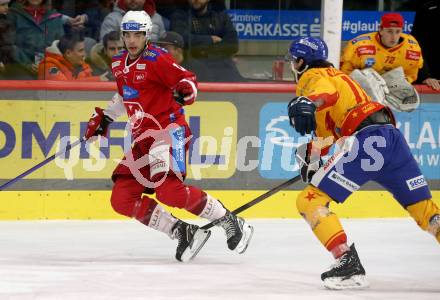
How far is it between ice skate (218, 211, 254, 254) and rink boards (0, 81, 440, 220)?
55.3 inches

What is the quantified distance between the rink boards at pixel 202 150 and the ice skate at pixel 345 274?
2.46 m

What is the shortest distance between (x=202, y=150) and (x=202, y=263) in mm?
1672

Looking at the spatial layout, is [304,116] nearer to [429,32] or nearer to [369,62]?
[369,62]

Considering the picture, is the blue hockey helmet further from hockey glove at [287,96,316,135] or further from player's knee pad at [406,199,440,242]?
player's knee pad at [406,199,440,242]

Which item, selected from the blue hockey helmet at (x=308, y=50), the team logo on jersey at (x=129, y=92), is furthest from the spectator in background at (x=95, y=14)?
the blue hockey helmet at (x=308, y=50)

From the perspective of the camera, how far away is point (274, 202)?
777 centimetres

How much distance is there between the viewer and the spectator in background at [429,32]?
8305mm

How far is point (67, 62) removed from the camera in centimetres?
761

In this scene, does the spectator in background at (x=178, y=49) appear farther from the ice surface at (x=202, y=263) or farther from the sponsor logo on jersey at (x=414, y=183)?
the sponsor logo on jersey at (x=414, y=183)

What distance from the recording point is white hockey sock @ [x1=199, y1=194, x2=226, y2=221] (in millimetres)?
6258

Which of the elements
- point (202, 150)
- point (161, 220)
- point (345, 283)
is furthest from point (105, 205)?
point (345, 283)

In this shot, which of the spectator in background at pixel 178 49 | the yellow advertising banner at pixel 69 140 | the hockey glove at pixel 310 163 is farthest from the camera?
the spectator in background at pixel 178 49

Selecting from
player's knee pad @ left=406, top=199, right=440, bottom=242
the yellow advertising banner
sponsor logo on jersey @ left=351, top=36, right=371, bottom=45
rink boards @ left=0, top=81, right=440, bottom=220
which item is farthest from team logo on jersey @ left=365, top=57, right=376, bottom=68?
player's knee pad @ left=406, top=199, right=440, bottom=242

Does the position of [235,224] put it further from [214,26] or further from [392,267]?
[214,26]
